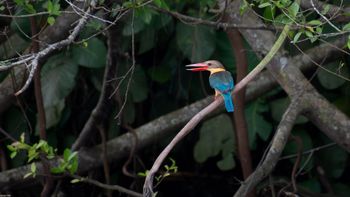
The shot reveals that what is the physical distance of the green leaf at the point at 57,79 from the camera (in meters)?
4.52

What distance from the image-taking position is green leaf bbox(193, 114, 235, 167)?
4859mm

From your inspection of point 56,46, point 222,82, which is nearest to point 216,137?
point 222,82

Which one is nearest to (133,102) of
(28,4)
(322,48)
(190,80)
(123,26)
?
(190,80)

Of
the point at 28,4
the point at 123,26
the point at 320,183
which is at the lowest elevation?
the point at 320,183

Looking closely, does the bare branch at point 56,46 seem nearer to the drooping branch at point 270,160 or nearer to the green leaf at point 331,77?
the drooping branch at point 270,160

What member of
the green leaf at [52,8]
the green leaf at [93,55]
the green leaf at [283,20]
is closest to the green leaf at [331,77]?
the green leaf at [93,55]

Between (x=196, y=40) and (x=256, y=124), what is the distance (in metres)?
0.59

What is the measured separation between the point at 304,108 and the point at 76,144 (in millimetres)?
1277

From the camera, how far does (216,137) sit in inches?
191

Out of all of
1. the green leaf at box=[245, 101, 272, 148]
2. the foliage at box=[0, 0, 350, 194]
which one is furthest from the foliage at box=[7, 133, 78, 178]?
the green leaf at box=[245, 101, 272, 148]

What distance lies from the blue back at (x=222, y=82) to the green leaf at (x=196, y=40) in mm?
695

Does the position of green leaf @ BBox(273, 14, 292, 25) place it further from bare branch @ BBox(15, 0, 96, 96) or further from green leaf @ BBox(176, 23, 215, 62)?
green leaf @ BBox(176, 23, 215, 62)

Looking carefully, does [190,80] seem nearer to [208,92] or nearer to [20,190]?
[208,92]

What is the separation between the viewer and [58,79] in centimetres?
454
